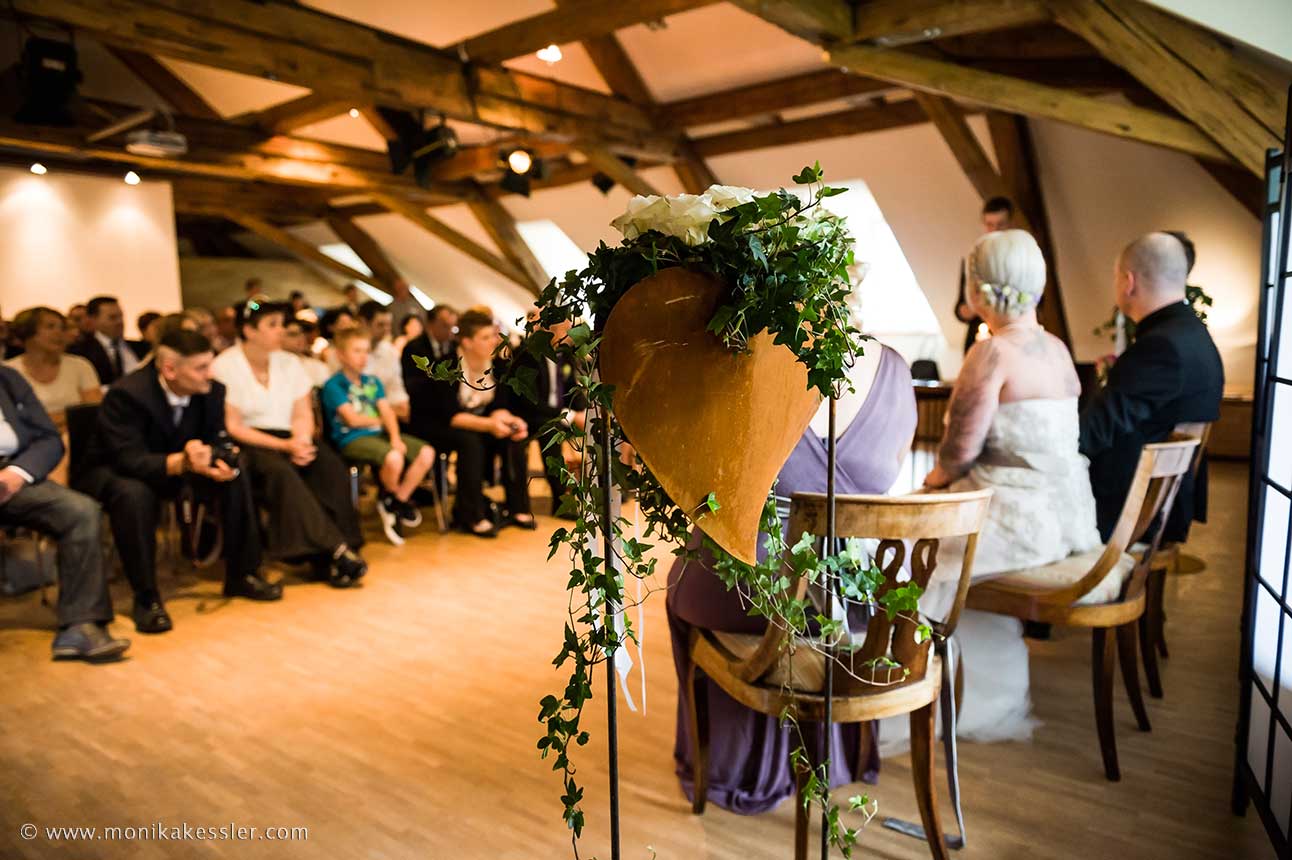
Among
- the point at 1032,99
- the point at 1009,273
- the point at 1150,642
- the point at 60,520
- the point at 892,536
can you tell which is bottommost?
the point at 1150,642

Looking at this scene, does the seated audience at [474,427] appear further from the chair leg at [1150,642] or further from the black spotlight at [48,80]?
the chair leg at [1150,642]

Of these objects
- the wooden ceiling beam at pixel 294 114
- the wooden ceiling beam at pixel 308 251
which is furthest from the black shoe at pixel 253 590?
the wooden ceiling beam at pixel 308 251

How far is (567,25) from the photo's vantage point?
607 centimetres

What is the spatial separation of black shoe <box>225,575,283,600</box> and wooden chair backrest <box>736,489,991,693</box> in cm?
290

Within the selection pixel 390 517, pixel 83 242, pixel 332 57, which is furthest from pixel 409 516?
pixel 83 242

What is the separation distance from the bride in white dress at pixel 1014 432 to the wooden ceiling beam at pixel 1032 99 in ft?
7.99

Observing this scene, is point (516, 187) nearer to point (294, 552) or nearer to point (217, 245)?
point (294, 552)

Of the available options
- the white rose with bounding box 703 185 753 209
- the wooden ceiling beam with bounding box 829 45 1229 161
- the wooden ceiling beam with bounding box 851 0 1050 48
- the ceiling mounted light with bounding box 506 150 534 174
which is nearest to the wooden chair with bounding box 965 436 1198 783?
the white rose with bounding box 703 185 753 209

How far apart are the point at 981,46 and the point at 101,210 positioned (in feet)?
26.3

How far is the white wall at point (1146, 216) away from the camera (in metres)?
6.38

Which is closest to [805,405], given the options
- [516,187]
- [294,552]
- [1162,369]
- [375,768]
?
[375,768]

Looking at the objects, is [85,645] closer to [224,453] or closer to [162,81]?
[224,453]

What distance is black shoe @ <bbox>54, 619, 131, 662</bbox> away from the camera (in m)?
3.41

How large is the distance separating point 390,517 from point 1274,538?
4213mm
